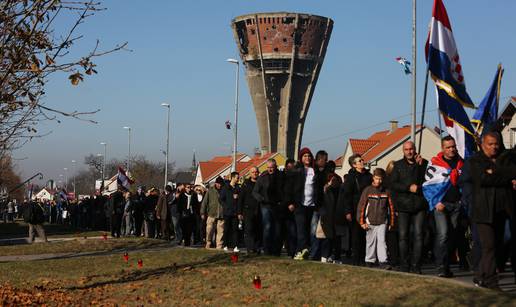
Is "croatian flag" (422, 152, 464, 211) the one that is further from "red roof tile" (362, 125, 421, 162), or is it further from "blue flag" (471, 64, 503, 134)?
"red roof tile" (362, 125, 421, 162)

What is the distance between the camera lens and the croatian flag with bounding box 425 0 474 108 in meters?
13.9

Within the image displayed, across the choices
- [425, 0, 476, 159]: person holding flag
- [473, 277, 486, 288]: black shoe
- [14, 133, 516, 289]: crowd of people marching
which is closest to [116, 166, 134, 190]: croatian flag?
[14, 133, 516, 289]: crowd of people marching

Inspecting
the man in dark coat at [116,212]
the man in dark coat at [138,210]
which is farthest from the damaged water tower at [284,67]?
the man in dark coat at [138,210]

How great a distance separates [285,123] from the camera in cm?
10844

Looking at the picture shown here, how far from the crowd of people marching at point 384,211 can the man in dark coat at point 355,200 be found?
0.05ft

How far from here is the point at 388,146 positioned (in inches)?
3086

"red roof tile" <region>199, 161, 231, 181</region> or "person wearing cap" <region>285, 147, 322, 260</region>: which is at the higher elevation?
"red roof tile" <region>199, 161, 231, 181</region>

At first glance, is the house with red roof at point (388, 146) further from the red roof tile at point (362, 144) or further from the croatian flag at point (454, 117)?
the croatian flag at point (454, 117)

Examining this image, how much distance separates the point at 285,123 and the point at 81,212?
61.6 meters

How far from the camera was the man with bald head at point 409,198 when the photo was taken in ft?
38.8

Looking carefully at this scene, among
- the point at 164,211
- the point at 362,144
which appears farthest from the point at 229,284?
the point at 362,144

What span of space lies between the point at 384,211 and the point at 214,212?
889cm

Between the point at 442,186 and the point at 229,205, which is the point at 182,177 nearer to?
the point at 229,205

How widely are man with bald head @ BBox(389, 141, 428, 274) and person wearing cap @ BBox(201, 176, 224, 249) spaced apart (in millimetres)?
9469
